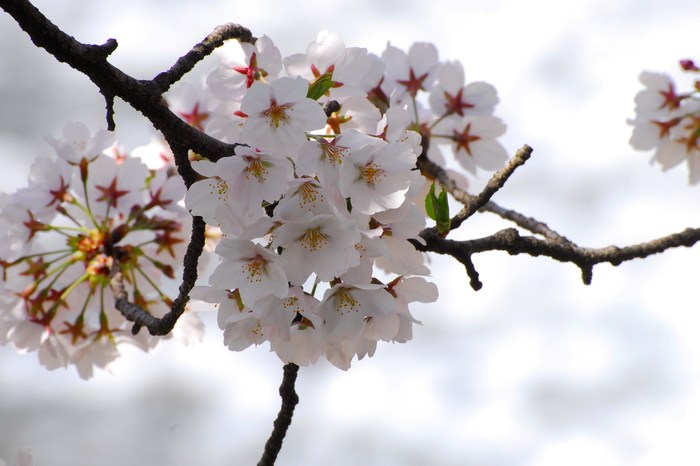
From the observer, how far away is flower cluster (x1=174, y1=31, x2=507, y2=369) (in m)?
1.07

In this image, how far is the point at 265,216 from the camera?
110 centimetres

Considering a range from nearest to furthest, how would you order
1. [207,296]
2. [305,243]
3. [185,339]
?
1. [305,243]
2. [207,296]
3. [185,339]

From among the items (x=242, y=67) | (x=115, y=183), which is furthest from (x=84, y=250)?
(x=242, y=67)

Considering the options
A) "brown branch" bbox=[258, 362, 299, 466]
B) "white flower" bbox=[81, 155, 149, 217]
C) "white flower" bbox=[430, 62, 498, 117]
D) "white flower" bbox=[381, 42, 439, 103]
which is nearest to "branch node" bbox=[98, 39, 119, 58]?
"brown branch" bbox=[258, 362, 299, 466]

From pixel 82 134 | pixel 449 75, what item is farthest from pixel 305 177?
pixel 449 75

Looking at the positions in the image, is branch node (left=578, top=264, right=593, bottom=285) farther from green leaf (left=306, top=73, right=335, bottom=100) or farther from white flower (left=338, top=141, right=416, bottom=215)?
green leaf (left=306, top=73, right=335, bottom=100)

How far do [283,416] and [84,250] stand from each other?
862 mm

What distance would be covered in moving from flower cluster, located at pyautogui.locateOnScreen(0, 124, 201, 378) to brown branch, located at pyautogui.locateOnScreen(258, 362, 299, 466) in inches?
26.4

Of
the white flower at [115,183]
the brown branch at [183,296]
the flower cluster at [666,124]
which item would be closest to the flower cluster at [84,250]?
the white flower at [115,183]

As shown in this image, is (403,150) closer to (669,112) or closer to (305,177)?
(305,177)

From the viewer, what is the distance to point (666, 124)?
2623 mm

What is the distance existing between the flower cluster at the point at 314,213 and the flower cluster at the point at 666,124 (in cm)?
160

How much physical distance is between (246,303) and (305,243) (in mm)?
119

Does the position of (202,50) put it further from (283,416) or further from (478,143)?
(478,143)
